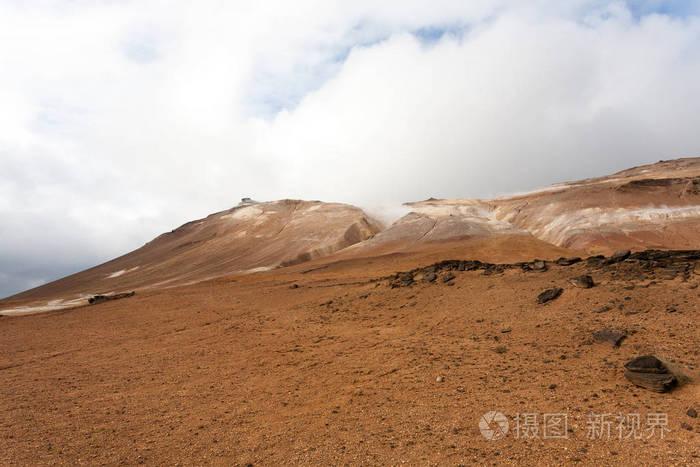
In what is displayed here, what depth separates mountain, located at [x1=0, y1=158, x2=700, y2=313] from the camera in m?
34.6

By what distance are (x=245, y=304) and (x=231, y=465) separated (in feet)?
47.3

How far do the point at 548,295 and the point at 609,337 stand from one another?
3094 mm

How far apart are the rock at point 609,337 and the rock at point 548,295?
2.54 metres

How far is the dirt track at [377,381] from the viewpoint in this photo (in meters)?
6.12

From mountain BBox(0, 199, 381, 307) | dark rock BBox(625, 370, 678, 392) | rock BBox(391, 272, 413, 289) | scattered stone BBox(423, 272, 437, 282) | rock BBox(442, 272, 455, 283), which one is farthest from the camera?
mountain BBox(0, 199, 381, 307)

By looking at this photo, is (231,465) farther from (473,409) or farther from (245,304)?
(245,304)

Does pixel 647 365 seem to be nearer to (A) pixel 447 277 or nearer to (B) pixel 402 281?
(A) pixel 447 277

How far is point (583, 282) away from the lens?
11.9 metres

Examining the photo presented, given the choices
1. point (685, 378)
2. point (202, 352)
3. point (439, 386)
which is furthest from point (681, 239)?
point (202, 352)

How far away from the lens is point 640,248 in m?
30.7

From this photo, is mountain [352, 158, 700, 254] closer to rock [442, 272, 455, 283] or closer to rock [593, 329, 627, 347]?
rock [442, 272, 455, 283]

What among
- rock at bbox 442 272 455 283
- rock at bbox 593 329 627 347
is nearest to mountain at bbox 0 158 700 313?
rock at bbox 442 272 455 283

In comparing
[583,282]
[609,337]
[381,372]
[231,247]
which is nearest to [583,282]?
[583,282]

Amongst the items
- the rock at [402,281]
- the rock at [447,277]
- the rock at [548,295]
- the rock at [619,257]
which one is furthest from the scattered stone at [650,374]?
the rock at [402,281]
